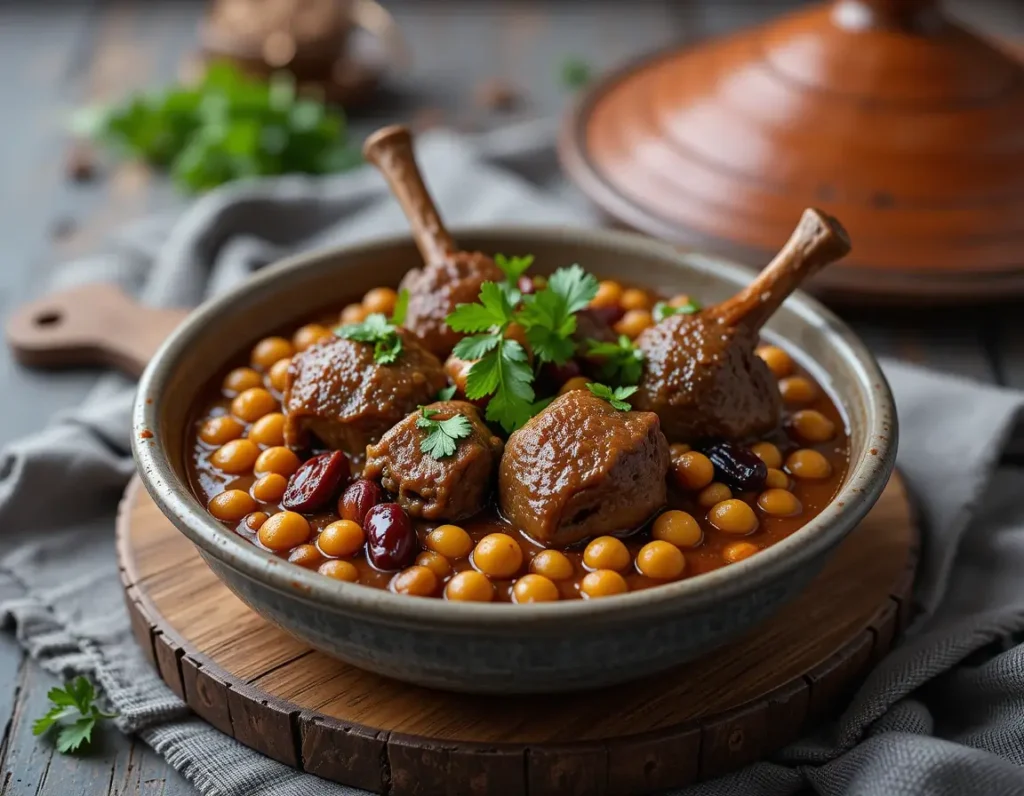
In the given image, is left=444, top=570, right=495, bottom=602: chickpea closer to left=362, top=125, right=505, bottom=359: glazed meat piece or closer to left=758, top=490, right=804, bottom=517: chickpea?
left=758, top=490, right=804, bottom=517: chickpea

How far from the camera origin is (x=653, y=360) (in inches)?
134

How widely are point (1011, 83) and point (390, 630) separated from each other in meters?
3.46

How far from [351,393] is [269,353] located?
2.06 ft

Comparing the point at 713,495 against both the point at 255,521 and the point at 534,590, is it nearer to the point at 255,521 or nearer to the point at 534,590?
the point at 534,590

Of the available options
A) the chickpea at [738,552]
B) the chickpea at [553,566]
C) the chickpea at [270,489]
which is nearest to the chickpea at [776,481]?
the chickpea at [738,552]

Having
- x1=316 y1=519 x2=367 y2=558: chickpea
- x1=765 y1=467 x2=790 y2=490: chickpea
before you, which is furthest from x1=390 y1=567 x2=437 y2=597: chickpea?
x1=765 y1=467 x2=790 y2=490: chickpea

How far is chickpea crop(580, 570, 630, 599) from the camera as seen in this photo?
9.57 feet

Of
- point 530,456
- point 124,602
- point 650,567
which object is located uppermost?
point 530,456

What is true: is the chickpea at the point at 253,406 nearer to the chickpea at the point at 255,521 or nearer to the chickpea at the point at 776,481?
the chickpea at the point at 255,521

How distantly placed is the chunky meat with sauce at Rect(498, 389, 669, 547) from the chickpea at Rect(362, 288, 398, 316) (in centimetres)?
102

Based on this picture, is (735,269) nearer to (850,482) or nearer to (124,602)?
(850,482)

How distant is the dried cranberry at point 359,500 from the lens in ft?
10.3

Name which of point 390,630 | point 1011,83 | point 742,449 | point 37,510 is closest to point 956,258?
point 1011,83

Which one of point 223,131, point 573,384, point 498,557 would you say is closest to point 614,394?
point 573,384
